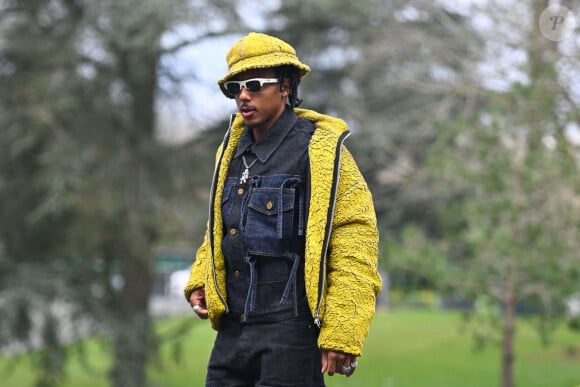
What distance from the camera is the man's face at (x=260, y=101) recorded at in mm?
3229

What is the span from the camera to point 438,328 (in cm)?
2378

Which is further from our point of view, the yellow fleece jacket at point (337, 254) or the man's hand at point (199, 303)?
the man's hand at point (199, 303)

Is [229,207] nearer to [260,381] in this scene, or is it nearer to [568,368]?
[260,381]

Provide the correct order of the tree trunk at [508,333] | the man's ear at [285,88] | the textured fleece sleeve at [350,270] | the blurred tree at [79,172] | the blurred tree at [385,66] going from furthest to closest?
1. the blurred tree at [385,66]
2. the blurred tree at [79,172]
3. the tree trunk at [508,333]
4. the man's ear at [285,88]
5. the textured fleece sleeve at [350,270]

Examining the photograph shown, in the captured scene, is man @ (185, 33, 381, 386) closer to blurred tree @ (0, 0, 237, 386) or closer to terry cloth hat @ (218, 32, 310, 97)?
terry cloth hat @ (218, 32, 310, 97)

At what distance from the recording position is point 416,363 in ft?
61.9

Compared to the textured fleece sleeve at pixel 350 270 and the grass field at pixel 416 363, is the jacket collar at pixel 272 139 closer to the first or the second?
the textured fleece sleeve at pixel 350 270

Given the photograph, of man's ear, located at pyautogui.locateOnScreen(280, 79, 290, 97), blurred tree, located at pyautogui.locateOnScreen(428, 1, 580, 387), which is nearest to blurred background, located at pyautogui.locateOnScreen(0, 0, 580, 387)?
blurred tree, located at pyautogui.locateOnScreen(428, 1, 580, 387)

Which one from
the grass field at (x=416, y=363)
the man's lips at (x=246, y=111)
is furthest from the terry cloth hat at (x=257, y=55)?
the grass field at (x=416, y=363)

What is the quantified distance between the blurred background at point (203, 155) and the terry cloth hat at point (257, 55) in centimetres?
607

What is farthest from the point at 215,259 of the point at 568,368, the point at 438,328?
the point at 438,328

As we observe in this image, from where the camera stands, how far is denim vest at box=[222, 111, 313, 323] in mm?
3096

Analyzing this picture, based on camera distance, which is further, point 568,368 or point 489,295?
point 568,368

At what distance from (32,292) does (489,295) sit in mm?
5993
